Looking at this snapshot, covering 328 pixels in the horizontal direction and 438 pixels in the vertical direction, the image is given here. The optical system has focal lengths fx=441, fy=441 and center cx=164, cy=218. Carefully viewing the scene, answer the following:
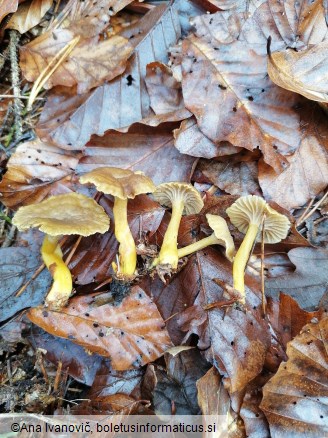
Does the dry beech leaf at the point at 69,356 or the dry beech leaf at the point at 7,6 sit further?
the dry beech leaf at the point at 7,6

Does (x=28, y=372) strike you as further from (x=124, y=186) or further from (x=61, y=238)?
(x=124, y=186)

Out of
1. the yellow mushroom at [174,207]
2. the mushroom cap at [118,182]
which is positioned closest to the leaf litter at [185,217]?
the yellow mushroom at [174,207]

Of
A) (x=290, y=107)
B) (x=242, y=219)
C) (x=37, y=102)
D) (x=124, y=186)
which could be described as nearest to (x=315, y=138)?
(x=290, y=107)

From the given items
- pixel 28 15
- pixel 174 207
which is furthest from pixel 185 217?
pixel 28 15

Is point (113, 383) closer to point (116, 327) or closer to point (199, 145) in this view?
point (116, 327)

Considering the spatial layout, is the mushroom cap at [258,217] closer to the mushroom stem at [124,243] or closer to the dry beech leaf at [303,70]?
the mushroom stem at [124,243]

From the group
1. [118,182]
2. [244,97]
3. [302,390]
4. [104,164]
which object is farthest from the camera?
[104,164]
